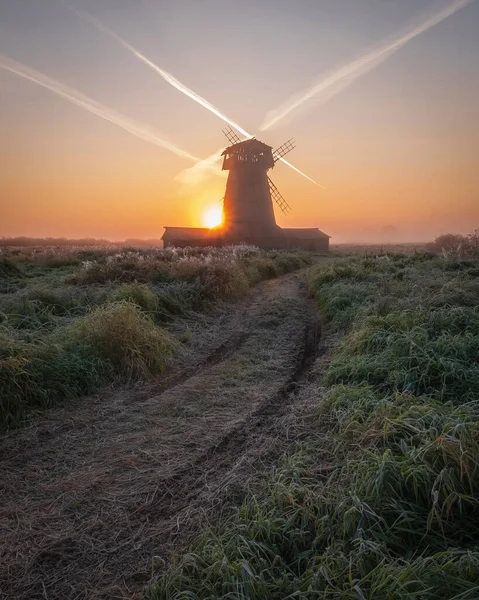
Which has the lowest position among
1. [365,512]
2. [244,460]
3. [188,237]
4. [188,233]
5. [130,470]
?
[130,470]

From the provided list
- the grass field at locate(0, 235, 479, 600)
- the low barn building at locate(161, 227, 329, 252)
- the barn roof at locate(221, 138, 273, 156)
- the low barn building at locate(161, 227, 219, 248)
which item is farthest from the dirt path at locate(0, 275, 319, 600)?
the barn roof at locate(221, 138, 273, 156)

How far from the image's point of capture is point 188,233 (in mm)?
46844

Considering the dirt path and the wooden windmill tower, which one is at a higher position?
the wooden windmill tower

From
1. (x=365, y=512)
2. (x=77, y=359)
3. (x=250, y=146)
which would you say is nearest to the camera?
(x=365, y=512)

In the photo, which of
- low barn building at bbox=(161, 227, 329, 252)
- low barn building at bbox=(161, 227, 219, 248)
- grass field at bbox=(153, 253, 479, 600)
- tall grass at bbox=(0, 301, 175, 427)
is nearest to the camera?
grass field at bbox=(153, 253, 479, 600)

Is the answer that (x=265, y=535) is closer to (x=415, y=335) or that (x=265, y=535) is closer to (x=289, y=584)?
(x=289, y=584)

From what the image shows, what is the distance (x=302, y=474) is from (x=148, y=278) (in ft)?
36.8

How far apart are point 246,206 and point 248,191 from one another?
66.5 inches

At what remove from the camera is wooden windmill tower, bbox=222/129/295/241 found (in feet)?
147

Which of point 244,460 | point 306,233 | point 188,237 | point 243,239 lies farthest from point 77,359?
point 306,233

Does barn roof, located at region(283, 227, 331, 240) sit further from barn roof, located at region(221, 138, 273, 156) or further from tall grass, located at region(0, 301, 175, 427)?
tall grass, located at region(0, 301, 175, 427)

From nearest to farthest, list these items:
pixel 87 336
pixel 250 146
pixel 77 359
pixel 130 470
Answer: pixel 130 470, pixel 77 359, pixel 87 336, pixel 250 146

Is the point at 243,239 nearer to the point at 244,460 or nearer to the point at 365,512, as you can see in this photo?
the point at 244,460

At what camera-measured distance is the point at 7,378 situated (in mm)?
5340
